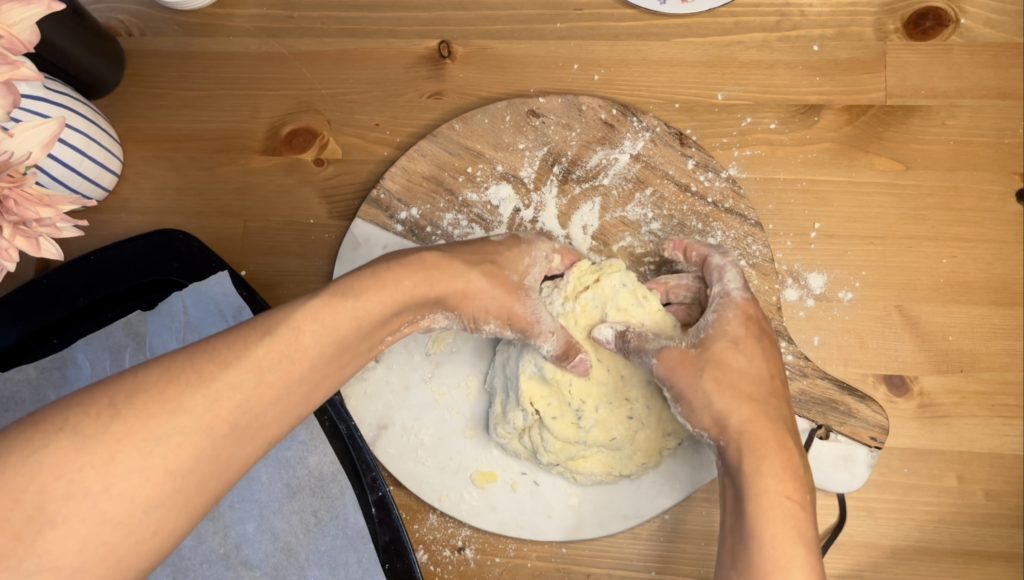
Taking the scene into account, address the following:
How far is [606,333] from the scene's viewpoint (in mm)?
884

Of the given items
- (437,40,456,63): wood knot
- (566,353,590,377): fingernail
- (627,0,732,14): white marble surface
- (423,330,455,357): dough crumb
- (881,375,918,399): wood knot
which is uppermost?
(627,0,732,14): white marble surface

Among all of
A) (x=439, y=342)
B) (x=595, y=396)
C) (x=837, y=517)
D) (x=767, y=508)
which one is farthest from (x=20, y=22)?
(x=837, y=517)

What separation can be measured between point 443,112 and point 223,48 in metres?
0.39

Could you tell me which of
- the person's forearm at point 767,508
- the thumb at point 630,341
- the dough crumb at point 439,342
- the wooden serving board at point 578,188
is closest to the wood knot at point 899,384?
the wooden serving board at point 578,188

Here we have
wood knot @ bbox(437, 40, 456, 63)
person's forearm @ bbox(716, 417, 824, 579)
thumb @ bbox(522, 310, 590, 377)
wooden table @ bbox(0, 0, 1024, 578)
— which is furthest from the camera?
wood knot @ bbox(437, 40, 456, 63)

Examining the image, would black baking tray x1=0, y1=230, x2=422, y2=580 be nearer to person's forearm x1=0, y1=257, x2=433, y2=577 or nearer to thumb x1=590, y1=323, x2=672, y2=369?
person's forearm x1=0, y1=257, x2=433, y2=577

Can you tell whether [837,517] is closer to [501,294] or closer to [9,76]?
[501,294]

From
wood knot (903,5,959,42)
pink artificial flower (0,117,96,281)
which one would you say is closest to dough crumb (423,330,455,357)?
pink artificial flower (0,117,96,281)

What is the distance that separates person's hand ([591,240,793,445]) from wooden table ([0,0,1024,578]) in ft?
0.55

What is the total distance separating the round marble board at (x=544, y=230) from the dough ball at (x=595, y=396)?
0.15 ft

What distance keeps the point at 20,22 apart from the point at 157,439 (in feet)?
1.17

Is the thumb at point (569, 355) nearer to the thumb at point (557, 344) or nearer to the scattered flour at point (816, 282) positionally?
the thumb at point (557, 344)

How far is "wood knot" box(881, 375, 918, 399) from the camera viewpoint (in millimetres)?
989

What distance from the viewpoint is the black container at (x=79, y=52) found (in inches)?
37.1
